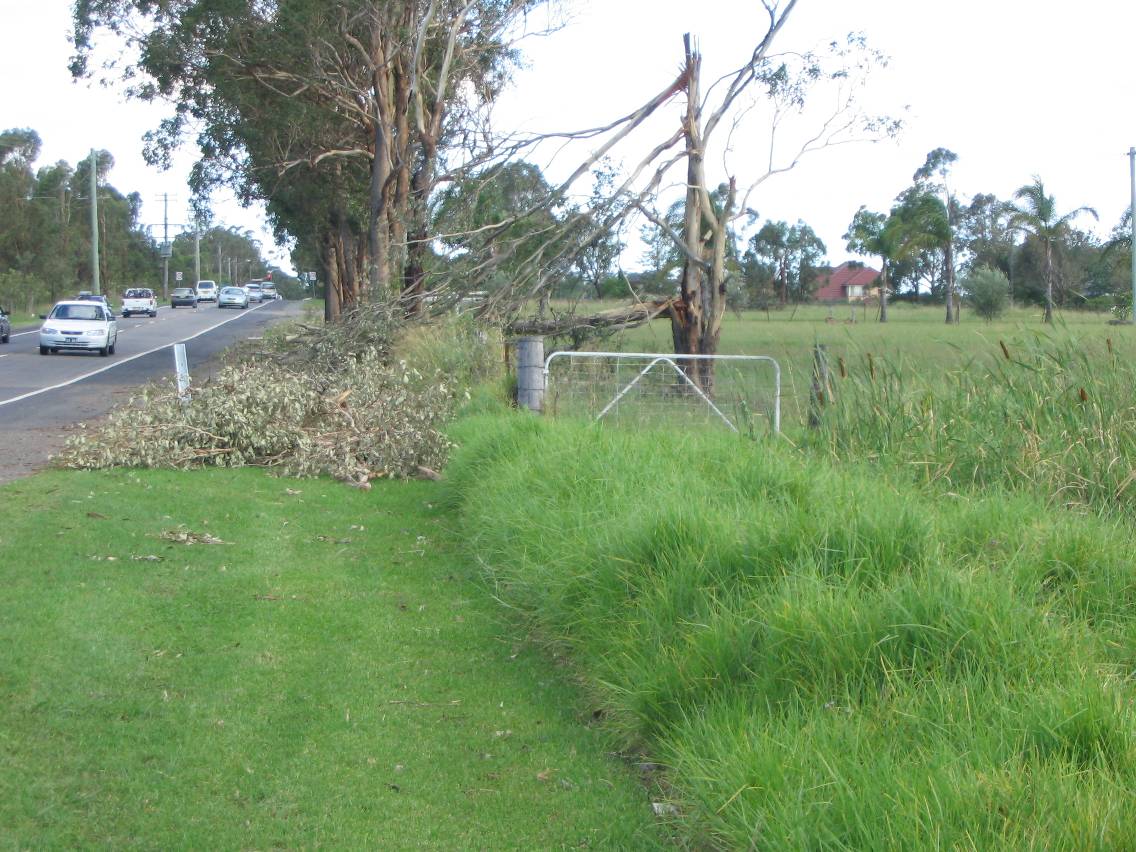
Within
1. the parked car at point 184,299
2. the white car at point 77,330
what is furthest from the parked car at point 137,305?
the white car at point 77,330

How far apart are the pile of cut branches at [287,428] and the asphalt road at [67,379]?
3.84 ft

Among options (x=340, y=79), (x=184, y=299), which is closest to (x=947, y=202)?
(x=340, y=79)

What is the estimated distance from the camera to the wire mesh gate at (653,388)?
33.7 feet

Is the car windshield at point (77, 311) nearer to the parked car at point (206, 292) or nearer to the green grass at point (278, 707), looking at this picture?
the green grass at point (278, 707)

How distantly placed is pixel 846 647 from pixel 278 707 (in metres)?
2.51

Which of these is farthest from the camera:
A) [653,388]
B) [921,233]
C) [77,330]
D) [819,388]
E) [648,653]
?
[921,233]

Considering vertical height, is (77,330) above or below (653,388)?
above

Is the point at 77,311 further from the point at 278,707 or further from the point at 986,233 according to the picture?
the point at 986,233

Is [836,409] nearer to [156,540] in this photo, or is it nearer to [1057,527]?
[1057,527]

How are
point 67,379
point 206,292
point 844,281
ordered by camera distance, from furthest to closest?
point 206,292
point 844,281
point 67,379

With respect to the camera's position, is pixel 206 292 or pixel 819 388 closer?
pixel 819 388

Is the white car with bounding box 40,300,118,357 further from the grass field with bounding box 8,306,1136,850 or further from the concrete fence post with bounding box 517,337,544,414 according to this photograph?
the grass field with bounding box 8,306,1136,850

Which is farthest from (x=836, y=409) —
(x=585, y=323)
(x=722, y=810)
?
(x=585, y=323)

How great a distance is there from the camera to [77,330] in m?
31.3
